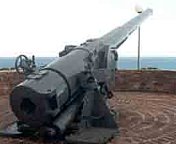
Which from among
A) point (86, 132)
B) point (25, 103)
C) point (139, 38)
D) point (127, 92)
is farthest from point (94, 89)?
point (139, 38)

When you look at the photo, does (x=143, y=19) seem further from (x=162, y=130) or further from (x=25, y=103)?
(x=25, y=103)

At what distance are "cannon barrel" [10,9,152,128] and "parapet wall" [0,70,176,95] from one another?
6.56m

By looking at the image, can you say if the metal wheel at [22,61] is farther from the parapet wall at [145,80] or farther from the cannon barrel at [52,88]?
the parapet wall at [145,80]

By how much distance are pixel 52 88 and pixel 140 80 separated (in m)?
8.76

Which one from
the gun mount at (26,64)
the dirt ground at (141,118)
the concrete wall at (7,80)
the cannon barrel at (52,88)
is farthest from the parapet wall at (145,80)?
the gun mount at (26,64)

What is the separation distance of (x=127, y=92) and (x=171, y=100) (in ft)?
7.41

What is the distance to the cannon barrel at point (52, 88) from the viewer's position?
735cm

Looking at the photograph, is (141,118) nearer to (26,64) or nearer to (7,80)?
(26,64)

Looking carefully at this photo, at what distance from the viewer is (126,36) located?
449 inches

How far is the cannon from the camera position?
7430 mm

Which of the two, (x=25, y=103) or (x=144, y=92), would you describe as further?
(x=144, y=92)

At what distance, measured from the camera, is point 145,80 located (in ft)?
52.1

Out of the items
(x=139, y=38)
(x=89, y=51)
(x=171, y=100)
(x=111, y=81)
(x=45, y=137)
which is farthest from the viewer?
(x=139, y=38)

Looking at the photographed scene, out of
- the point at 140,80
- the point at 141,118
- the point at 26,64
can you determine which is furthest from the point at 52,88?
the point at 140,80
